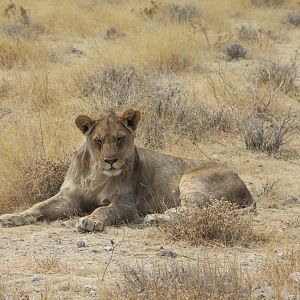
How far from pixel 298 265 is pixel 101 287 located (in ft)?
4.30

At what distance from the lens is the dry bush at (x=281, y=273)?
4.91 m

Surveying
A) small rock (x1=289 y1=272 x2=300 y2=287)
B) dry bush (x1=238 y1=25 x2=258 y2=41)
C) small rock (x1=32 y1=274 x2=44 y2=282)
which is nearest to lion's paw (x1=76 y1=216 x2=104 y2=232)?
small rock (x1=32 y1=274 x2=44 y2=282)

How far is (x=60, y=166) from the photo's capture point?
8.69 meters

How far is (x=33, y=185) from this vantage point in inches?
330

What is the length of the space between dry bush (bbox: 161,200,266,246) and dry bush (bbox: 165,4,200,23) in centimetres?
1275

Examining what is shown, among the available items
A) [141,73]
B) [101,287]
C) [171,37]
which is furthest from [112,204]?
[171,37]

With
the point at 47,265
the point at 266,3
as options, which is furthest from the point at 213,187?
the point at 266,3

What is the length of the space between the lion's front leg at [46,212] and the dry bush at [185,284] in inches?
96.8

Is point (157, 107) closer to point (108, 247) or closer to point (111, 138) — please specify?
point (111, 138)

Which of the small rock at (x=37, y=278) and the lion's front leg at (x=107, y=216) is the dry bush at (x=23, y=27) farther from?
the small rock at (x=37, y=278)

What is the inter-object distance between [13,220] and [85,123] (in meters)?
1.12

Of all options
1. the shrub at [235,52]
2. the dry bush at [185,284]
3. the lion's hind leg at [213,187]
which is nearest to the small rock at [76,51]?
the shrub at [235,52]

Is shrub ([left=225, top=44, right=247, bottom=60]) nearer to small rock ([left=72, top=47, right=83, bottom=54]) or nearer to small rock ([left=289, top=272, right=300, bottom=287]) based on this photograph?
small rock ([left=72, top=47, right=83, bottom=54])

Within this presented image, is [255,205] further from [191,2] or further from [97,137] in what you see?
[191,2]
